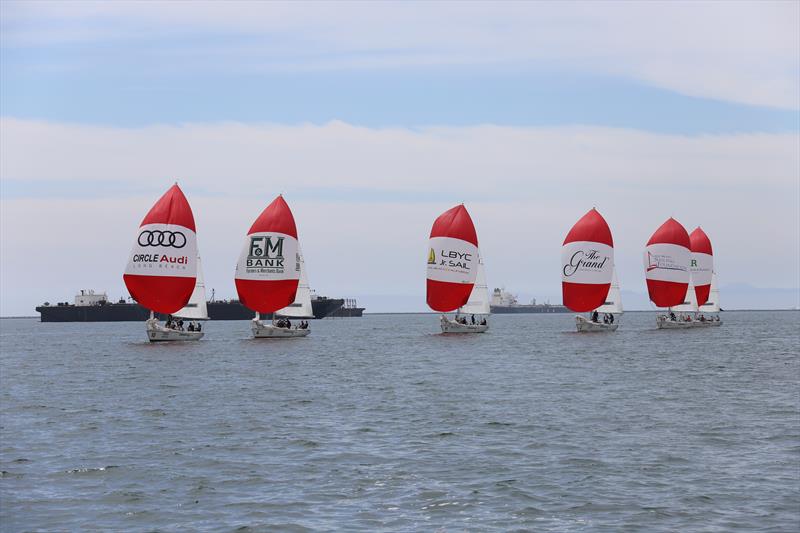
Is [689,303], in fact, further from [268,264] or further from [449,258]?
[268,264]

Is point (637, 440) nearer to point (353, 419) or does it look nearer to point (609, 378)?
point (353, 419)

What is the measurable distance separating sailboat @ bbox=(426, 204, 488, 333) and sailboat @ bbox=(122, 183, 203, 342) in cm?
1917

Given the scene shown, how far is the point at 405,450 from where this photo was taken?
23.4 metres

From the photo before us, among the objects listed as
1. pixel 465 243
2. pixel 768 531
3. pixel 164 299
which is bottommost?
pixel 768 531

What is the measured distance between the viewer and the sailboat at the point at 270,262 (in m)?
70.8

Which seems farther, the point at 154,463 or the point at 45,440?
the point at 45,440

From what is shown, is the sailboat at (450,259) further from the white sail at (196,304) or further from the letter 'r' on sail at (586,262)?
the white sail at (196,304)

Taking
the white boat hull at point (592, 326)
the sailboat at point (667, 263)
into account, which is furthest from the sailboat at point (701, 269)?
the white boat hull at point (592, 326)

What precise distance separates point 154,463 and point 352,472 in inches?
193

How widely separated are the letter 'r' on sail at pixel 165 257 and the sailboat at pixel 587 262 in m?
31.9

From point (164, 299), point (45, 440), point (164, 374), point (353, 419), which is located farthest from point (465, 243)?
point (45, 440)

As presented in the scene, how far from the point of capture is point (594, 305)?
80812mm

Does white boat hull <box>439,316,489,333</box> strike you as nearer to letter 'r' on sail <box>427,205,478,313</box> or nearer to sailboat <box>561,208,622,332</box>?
letter 'r' on sail <box>427,205,478,313</box>

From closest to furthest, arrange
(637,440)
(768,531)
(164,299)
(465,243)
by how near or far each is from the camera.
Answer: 1. (768,531)
2. (637,440)
3. (164,299)
4. (465,243)
